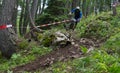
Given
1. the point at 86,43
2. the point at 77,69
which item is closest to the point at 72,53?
the point at 86,43

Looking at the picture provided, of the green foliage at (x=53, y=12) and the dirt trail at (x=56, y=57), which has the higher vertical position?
the green foliage at (x=53, y=12)

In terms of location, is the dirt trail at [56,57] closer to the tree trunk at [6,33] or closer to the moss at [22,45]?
the moss at [22,45]

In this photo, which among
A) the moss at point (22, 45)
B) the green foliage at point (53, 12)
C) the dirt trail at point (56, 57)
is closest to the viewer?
the dirt trail at point (56, 57)

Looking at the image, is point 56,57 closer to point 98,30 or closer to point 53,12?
point 98,30

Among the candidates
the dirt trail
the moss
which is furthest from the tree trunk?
the dirt trail

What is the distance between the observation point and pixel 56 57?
32.3 feet

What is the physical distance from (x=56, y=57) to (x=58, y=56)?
12 centimetres

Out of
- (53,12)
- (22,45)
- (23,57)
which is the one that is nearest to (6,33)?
(22,45)

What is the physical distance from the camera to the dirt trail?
917cm

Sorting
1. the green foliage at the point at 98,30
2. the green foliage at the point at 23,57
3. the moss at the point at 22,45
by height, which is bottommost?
the green foliage at the point at 23,57

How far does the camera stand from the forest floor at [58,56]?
9.18 metres

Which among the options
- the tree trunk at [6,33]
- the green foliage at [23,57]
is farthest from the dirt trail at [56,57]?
the tree trunk at [6,33]

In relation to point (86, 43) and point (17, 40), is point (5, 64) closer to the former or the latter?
point (17, 40)

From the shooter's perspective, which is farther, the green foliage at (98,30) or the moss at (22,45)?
the moss at (22,45)
